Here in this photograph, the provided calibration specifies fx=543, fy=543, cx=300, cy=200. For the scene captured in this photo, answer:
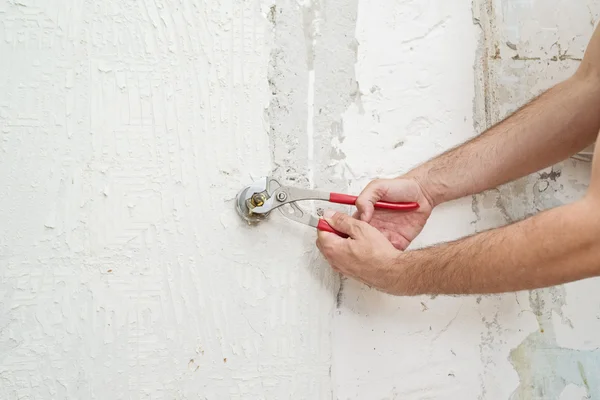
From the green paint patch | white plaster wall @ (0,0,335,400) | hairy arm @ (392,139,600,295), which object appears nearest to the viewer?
hairy arm @ (392,139,600,295)

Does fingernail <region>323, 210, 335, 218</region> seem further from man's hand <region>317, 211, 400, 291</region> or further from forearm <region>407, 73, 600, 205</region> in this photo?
forearm <region>407, 73, 600, 205</region>

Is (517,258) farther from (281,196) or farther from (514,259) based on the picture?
(281,196)

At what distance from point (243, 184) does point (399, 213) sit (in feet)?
0.92

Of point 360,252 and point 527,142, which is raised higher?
point 527,142

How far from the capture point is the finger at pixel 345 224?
2.86ft

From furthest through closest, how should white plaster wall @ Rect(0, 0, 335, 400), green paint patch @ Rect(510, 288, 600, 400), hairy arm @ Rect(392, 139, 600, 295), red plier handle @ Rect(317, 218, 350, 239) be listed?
1. green paint patch @ Rect(510, 288, 600, 400)
2. red plier handle @ Rect(317, 218, 350, 239)
3. white plaster wall @ Rect(0, 0, 335, 400)
4. hairy arm @ Rect(392, 139, 600, 295)

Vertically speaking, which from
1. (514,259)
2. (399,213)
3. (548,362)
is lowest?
(548,362)

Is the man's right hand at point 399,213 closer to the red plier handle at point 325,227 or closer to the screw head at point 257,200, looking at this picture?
the red plier handle at point 325,227

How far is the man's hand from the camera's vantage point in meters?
0.84

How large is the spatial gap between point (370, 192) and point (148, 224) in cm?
36

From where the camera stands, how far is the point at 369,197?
0.90 meters

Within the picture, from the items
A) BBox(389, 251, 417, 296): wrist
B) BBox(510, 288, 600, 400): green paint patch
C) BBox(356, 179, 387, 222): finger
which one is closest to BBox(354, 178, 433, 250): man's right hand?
BBox(356, 179, 387, 222): finger

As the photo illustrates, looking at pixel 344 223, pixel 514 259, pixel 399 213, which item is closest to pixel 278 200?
pixel 344 223

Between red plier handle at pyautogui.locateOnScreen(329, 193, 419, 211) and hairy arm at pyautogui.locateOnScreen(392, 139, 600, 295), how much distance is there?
0.10 meters
